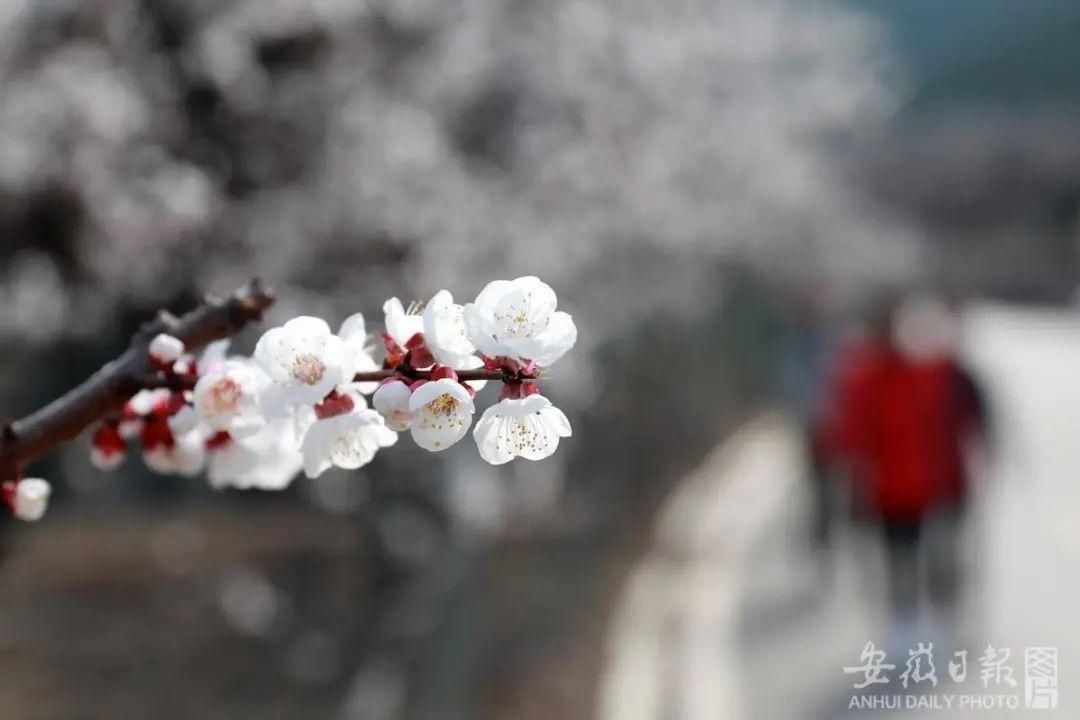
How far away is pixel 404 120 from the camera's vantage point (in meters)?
4.93

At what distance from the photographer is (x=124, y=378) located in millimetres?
1179

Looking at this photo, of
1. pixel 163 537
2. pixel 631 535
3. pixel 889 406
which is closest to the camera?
pixel 889 406

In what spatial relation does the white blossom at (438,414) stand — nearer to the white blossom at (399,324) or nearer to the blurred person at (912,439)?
the white blossom at (399,324)

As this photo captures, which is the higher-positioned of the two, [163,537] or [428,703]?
[163,537]

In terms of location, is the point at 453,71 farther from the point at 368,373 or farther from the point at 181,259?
the point at 368,373

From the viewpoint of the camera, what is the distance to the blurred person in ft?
17.1

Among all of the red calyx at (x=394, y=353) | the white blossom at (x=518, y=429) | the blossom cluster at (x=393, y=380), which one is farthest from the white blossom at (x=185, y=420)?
the white blossom at (x=518, y=429)

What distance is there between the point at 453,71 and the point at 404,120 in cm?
40

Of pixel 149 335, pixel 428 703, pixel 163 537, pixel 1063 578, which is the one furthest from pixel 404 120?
pixel 163 537

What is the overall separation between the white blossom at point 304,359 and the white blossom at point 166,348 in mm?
95

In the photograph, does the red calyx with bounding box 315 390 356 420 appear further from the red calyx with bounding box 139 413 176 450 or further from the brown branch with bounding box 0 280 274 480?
the red calyx with bounding box 139 413 176 450

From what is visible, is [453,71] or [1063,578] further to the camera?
[1063,578]

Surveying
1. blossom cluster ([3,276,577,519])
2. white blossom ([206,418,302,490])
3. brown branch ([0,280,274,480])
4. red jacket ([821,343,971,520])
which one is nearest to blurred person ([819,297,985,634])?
red jacket ([821,343,971,520])

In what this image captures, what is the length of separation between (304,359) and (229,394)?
0.10 m
